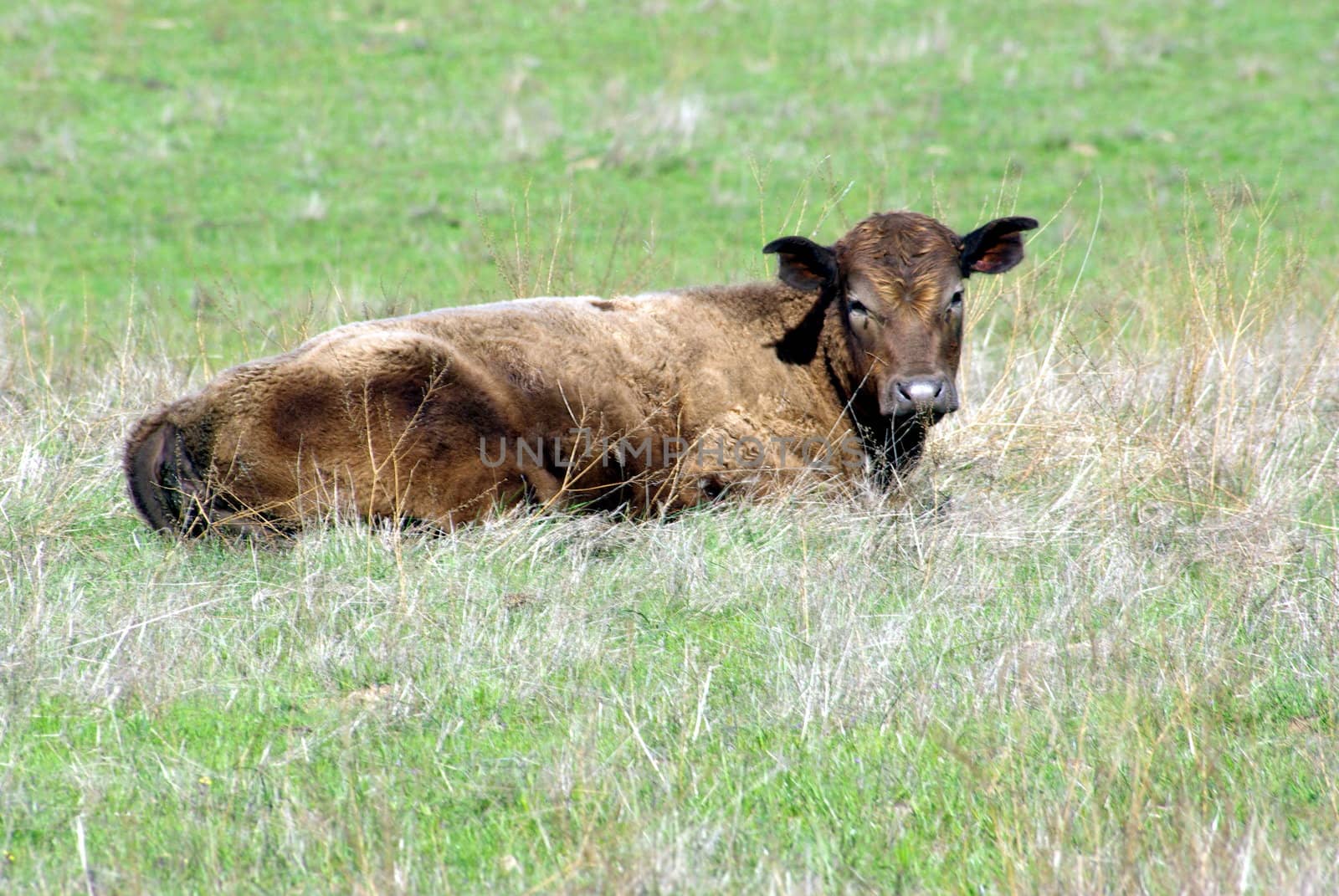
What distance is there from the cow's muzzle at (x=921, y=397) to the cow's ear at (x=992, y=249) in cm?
93

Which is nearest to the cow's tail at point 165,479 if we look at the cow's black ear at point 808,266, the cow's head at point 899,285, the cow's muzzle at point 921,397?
the cow's head at point 899,285

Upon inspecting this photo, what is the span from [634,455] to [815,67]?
63.5 feet

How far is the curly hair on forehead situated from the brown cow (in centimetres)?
1

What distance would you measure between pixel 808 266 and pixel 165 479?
3481 mm

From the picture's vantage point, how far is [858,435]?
7383 millimetres

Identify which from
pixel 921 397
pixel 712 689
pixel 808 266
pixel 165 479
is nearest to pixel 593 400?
pixel 808 266

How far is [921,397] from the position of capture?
650 cm

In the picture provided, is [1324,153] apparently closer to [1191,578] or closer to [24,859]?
[1191,578]

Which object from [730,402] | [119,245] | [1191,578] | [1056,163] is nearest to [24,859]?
[730,402]

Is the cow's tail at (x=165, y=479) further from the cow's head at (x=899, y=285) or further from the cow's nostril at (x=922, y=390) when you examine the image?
the cow's nostril at (x=922, y=390)

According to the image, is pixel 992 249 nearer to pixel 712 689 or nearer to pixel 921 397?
pixel 921 397

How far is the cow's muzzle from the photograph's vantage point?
650 cm

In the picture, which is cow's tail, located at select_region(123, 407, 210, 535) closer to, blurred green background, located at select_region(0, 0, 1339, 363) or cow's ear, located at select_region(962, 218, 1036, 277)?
blurred green background, located at select_region(0, 0, 1339, 363)

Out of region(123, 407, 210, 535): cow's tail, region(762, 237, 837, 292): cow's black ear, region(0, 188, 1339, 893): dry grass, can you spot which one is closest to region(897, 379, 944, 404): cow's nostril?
region(0, 188, 1339, 893): dry grass
